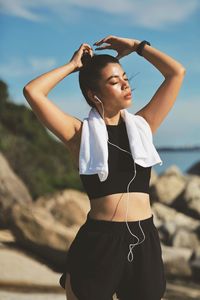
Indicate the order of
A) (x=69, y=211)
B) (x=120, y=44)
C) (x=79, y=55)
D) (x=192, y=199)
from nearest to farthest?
(x=79, y=55) → (x=120, y=44) → (x=69, y=211) → (x=192, y=199)

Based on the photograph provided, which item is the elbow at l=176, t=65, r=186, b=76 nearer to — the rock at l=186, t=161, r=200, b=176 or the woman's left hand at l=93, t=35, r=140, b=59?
the woman's left hand at l=93, t=35, r=140, b=59

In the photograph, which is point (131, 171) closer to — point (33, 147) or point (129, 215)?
point (129, 215)

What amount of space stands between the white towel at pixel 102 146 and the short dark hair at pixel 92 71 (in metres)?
0.12

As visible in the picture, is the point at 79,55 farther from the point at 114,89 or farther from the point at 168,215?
the point at 168,215

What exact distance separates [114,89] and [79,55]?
0.25 m

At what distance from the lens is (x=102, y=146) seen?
9.80 ft

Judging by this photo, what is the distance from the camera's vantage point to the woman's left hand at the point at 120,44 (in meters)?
3.33

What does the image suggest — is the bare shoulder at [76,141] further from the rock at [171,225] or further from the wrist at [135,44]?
the rock at [171,225]

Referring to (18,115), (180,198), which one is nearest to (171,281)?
(180,198)

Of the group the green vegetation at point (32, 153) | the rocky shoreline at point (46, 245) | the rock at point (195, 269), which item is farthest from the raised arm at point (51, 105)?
the green vegetation at point (32, 153)

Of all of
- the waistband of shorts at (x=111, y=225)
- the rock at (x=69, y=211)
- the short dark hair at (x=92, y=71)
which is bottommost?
the rock at (x=69, y=211)

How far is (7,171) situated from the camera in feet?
49.6

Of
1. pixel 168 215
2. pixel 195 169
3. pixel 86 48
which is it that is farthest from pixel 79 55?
pixel 195 169

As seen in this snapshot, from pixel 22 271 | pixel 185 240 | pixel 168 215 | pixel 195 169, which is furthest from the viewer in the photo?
pixel 195 169
